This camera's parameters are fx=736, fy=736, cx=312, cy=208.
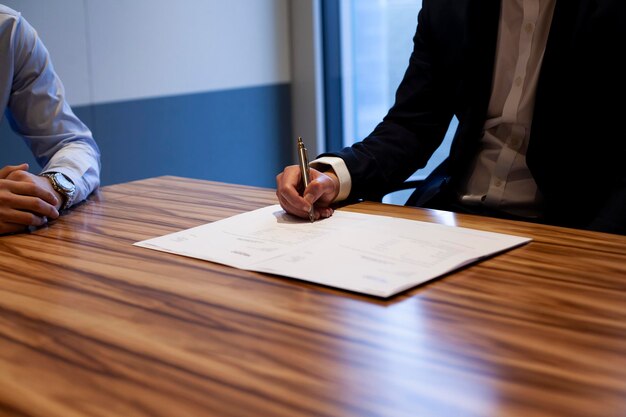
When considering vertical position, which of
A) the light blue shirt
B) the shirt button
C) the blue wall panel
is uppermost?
the shirt button

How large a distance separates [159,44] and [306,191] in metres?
2.21

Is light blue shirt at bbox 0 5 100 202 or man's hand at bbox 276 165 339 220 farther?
light blue shirt at bbox 0 5 100 202

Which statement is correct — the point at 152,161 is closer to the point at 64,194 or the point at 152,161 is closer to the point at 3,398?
the point at 64,194

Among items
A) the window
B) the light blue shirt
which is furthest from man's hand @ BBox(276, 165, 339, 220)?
the window

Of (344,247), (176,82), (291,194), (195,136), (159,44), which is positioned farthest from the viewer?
(195,136)

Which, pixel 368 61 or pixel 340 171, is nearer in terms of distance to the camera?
pixel 340 171

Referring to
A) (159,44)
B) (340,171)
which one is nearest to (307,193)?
(340,171)

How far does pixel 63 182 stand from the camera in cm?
143

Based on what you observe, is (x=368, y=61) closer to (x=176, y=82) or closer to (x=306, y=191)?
(x=176, y=82)

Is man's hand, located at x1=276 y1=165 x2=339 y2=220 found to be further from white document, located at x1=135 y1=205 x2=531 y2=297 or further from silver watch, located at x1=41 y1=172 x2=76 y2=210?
silver watch, located at x1=41 y1=172 x2=76 y2=210

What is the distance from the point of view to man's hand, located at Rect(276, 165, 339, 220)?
4.08 feet

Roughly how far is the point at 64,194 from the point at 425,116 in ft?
2.69

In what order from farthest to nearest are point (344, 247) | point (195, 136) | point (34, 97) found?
1. point (195, 136)
2. point (34, 97)
3. point (344, 247)

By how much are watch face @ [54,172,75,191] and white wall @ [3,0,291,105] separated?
1.43 m
